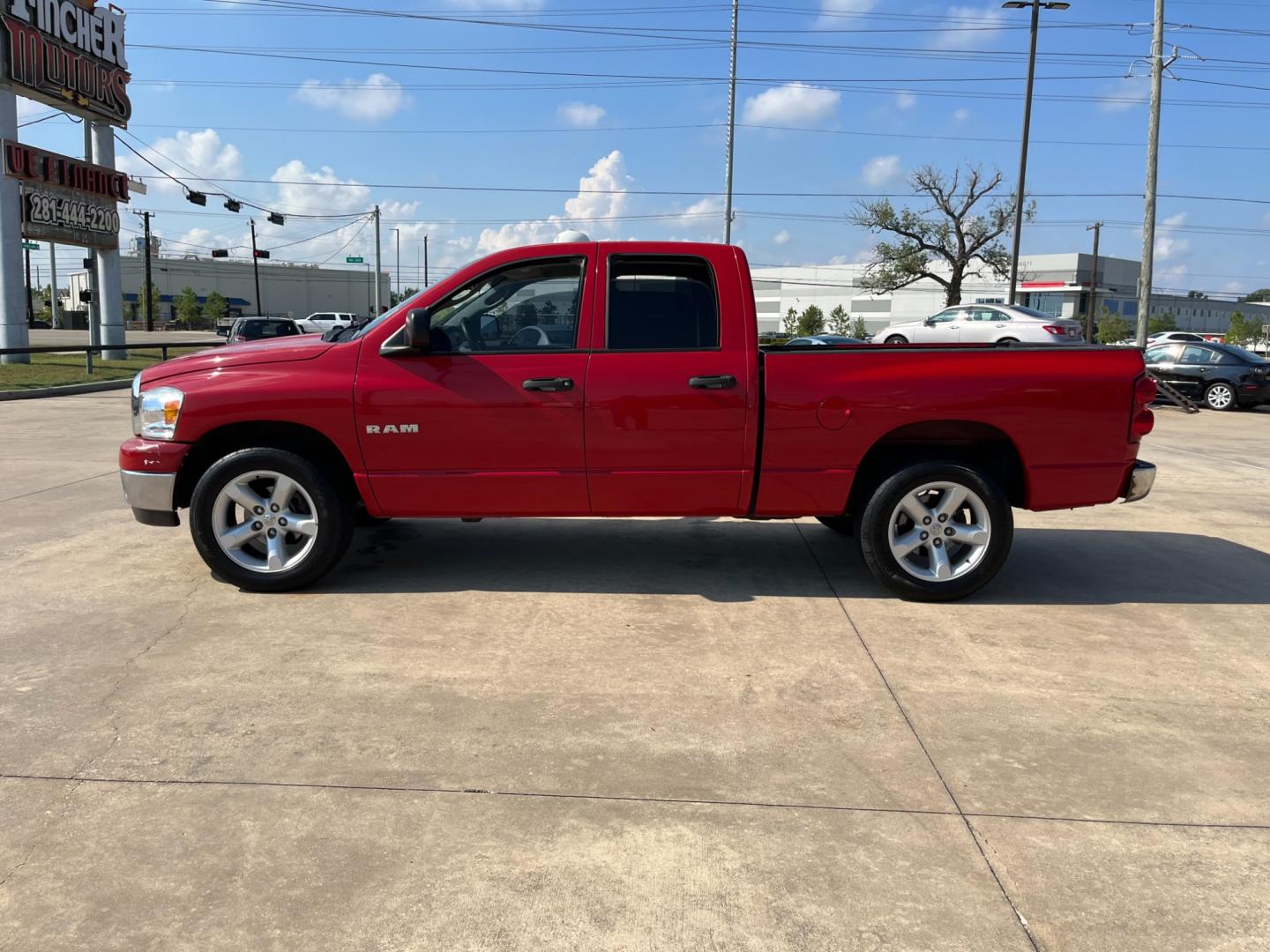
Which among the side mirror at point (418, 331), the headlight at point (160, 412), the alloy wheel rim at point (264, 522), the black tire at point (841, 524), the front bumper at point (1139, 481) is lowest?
the black tire at point (841, 524)

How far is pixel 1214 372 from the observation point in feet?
65.8

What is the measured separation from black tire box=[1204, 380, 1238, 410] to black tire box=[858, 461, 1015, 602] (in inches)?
717

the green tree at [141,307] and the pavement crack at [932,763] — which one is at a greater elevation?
the green tree at [141,307]

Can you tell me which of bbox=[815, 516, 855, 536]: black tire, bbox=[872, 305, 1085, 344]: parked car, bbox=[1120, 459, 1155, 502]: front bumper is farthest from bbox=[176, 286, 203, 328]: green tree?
bbox=[1120, 459, 1155, 502]: front bumper

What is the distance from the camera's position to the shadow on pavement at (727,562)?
5508 millimetres

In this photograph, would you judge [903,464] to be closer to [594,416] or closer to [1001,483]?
[1001,483]

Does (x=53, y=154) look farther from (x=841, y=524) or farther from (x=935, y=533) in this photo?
(x=935, y=533)

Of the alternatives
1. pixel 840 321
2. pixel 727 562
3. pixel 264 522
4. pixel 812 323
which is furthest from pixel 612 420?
pixel 840 321

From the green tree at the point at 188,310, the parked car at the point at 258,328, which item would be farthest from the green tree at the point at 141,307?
the parked car at the point at 258,328

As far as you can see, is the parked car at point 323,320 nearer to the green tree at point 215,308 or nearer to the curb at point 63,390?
the curb at point 63,390

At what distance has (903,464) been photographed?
5312mm

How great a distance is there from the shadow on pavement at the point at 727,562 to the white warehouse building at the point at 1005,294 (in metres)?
86.9

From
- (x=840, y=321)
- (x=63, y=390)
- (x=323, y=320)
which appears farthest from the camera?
(x=840, y=321)

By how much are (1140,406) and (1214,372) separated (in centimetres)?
1798
